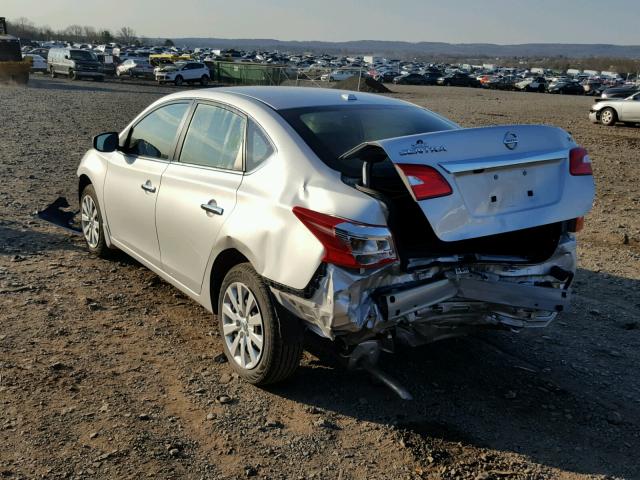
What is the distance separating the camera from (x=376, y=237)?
10.6 feet

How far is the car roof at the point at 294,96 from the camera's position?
429 cm

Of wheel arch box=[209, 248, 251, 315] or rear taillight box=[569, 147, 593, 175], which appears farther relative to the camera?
wheel arch box=[209, 248, 251, 315]

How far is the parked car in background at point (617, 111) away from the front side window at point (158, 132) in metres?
20.4

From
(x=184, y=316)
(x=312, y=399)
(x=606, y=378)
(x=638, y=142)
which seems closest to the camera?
(x=312, y=399)

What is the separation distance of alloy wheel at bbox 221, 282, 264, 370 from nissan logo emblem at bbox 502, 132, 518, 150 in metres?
1.70

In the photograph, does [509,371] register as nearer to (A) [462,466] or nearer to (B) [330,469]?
(A) [462,466]

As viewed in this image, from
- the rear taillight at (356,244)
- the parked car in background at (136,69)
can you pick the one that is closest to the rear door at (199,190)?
the rear taillight at (356,244)

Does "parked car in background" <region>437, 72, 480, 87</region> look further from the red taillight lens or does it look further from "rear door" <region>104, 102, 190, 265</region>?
the red taillight lens

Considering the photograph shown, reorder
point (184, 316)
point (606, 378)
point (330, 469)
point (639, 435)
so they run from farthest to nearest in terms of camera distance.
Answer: point (184, 316), point (606, 378), point (639, 435), point (330, 469)

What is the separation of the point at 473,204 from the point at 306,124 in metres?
1.21

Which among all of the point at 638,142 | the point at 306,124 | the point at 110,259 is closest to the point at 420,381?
the point at 306,124

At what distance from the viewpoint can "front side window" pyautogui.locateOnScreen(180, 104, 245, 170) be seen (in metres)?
4.18

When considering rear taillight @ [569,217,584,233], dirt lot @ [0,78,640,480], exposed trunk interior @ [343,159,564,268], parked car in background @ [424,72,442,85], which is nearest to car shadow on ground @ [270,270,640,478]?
dirt lot @ [0,78,640,480]

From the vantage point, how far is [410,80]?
2589 inches
